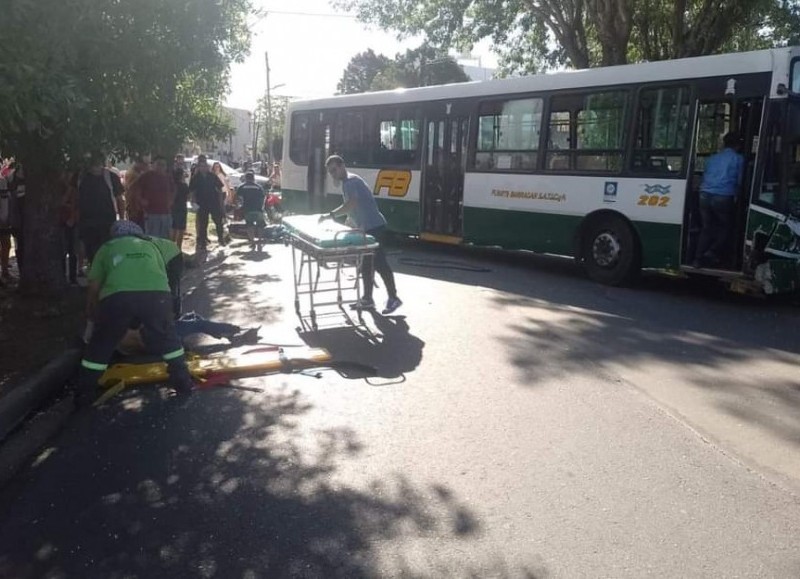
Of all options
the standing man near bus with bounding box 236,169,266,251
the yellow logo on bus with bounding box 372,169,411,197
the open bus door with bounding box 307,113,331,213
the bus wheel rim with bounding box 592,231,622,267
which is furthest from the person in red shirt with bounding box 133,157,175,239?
the bus wheel rim with bounding box 592,231,622,267

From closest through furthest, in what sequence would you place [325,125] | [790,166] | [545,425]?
[545,425] < [790,166] < [325,125]

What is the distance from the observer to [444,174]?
13.8 meters

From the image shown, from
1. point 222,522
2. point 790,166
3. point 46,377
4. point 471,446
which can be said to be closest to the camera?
point 222,522

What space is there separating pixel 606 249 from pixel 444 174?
12.2 ft

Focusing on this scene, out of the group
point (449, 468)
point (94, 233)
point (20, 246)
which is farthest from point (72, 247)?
point (449, 468)

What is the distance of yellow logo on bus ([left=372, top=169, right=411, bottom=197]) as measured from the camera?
1449 cm

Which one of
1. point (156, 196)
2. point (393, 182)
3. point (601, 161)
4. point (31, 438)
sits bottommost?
point (31, 438)

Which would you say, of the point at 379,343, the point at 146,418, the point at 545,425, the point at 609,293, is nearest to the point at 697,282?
the point at 609,293

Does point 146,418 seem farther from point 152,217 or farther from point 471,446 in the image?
point 152,217

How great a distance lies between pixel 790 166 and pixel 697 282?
8.93ft

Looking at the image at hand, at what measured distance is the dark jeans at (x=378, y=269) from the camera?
29.2 ft

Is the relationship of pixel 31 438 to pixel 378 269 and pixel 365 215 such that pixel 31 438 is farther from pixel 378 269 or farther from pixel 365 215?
pixel 365 215

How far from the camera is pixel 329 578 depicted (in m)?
3.44

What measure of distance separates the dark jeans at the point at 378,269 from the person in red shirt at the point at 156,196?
3733mm
